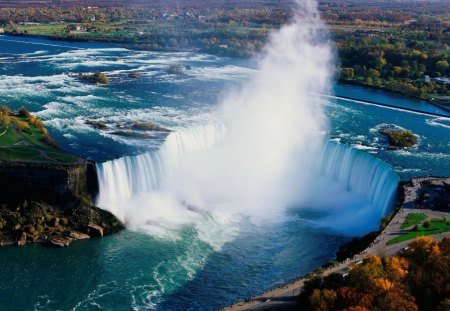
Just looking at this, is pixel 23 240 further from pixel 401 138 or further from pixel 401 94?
pixel 401 94

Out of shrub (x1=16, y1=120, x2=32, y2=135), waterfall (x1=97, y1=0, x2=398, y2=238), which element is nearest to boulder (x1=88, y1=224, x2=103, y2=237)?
waterfall (x1=97, y1=0, x2=398, y2=238)

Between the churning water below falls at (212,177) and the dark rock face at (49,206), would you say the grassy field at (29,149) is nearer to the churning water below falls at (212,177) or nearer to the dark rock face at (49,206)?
the dark rock face at (49,206)

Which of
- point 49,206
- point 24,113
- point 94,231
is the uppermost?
point 24,113

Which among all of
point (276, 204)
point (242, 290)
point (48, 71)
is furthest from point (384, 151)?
point (48, 71)

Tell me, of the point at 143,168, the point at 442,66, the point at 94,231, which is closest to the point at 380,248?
the point at 94,231

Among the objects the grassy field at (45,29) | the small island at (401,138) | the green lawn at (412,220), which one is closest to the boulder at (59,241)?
the green lawn at (412,220)

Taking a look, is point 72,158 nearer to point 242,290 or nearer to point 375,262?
point 242,290
